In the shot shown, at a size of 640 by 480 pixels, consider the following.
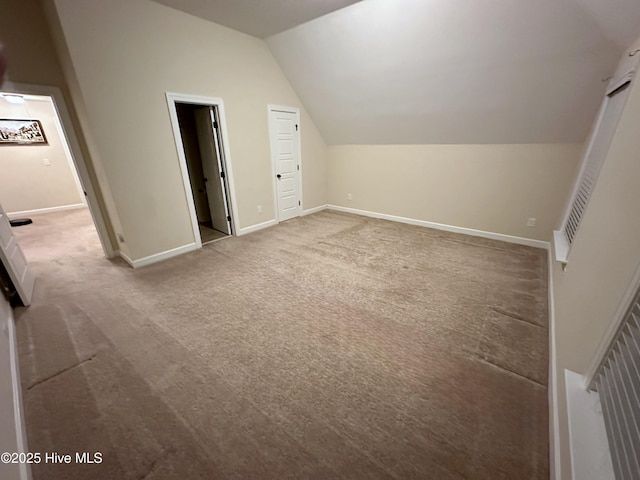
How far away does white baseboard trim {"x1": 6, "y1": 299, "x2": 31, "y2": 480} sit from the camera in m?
1.25

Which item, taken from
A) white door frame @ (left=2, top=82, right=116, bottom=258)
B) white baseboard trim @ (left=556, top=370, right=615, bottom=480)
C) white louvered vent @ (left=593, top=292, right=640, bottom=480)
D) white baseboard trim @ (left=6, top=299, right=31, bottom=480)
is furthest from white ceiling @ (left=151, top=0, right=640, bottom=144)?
white baseboard trim @ (left=6, top=299, right=31, bottom=480)

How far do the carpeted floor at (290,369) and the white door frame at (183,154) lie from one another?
0.83m

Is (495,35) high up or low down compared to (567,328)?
up

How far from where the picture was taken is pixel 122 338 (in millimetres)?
2123

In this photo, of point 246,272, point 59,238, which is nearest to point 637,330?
point 246,272

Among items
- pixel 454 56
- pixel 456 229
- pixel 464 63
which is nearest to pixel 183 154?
pixel 454 56

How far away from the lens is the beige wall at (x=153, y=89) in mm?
2609

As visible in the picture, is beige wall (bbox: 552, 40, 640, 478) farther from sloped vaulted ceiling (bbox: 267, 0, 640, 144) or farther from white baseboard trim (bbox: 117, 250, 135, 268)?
white baseboard trim (bbox: 117, 250, 135, 268)

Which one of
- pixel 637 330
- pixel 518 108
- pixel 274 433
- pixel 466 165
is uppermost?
pixel 518 108

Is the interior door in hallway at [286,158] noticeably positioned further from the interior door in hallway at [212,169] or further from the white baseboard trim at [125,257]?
the white baseboard trim at [125,257]

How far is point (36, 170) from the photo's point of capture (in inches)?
213

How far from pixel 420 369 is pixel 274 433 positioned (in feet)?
3.47

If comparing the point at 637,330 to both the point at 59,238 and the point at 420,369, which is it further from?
the point at 59,238

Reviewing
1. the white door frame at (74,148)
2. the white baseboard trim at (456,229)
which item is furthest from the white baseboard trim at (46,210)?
the white baseboard trim at (456,229)
